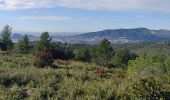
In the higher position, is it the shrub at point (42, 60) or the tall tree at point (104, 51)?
the shrub at point (42, 60)

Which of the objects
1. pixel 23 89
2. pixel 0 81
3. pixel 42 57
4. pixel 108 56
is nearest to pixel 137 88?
pixel 23 89

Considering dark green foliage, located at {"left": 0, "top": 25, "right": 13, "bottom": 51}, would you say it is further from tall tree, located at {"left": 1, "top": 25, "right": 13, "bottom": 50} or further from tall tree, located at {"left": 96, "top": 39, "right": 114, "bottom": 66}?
tall tree, located at {"left": 96, "top": 39, "right": 114, "bottom": 66}

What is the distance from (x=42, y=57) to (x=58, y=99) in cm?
1111

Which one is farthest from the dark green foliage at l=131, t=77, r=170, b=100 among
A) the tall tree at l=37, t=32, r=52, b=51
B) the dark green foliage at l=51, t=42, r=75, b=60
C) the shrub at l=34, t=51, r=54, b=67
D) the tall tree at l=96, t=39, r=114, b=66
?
the tall tree at l=96, t=39, r=114, b=66

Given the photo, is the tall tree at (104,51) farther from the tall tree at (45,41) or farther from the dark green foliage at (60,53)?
the tall tree at (45,41)

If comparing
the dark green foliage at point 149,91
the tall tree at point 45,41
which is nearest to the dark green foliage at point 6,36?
the tall tree at point 45,41

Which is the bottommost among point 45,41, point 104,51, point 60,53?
point 104,51

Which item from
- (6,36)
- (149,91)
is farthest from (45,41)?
(149,91)

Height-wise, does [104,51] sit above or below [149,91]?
below

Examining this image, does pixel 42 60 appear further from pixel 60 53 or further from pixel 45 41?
pixel 45 41

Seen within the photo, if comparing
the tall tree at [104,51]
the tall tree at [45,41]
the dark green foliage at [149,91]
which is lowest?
the tall tree at [104,51]

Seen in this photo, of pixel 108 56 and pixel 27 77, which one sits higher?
pixel 27 77

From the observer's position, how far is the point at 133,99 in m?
12.6

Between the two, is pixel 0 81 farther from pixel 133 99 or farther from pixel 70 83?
pixel 133 99
